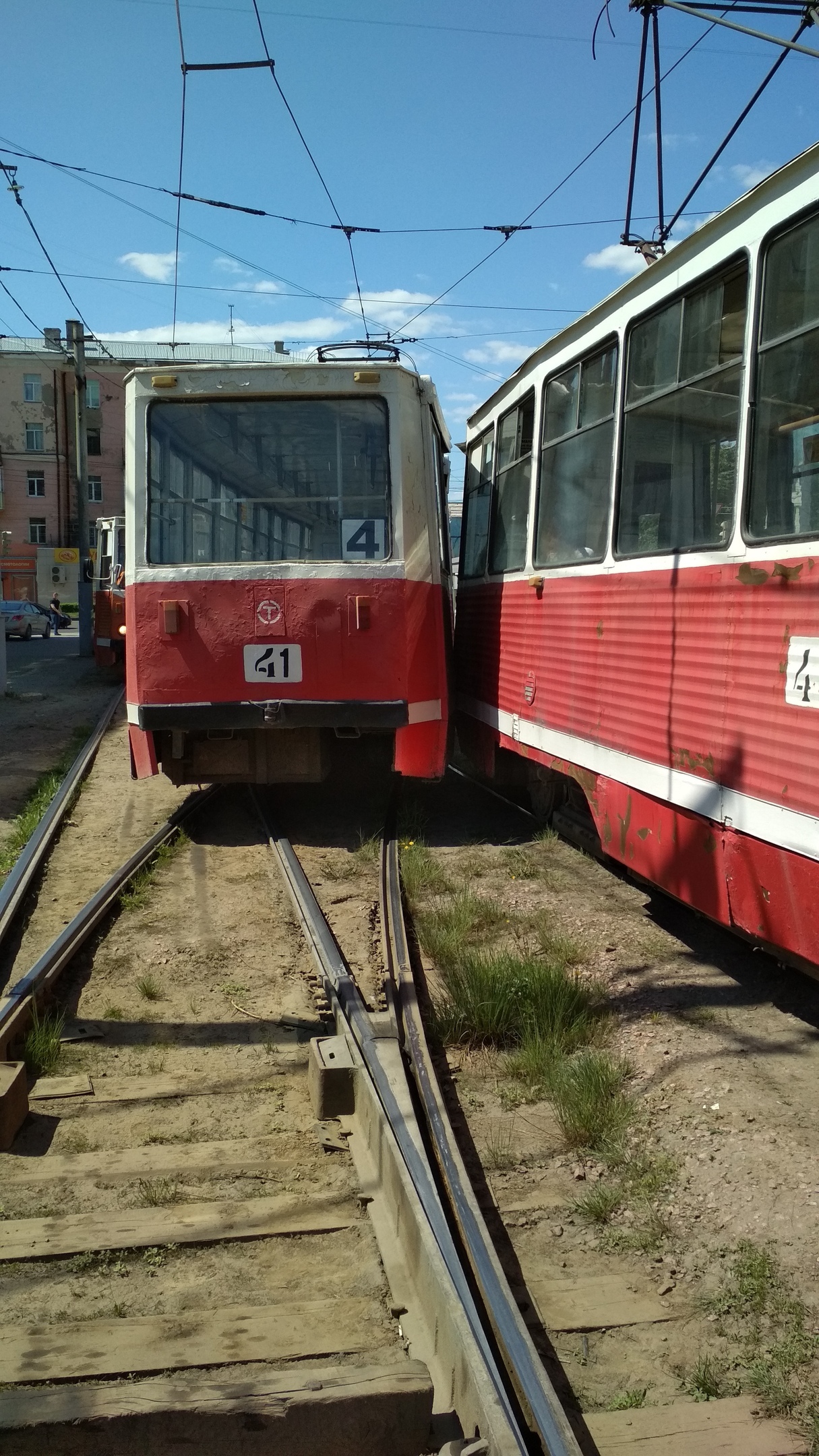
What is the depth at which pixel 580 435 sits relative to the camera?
6238mm

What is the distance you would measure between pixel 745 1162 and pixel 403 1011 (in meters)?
1.48

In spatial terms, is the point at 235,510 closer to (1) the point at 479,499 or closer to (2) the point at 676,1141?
(1) the point at 479,499

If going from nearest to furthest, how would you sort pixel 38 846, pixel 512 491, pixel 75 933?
Answer: 1. pixel 75 933
2. pixel 38 846
3. pixel 512 491

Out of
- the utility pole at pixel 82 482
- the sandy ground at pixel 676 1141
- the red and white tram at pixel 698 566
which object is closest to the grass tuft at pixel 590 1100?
the sandy ground at pixel 676 1141

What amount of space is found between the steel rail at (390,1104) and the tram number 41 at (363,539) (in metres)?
2.00

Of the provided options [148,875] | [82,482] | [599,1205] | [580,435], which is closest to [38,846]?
[148,875]

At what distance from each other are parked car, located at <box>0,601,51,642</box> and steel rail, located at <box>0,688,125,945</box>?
28.0 metres

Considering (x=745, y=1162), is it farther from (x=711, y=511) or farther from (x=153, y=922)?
(x=153, y=922)

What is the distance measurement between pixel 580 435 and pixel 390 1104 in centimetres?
396

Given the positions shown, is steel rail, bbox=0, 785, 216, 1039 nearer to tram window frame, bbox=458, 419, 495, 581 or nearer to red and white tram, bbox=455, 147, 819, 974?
red and white tram, bbox=455, 147, 819, 974

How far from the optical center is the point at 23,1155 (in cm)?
353

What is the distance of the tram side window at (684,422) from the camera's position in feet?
14.0

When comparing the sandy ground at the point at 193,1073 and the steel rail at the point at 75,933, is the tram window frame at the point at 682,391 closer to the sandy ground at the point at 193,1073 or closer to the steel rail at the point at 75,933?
→ the sandy ground at the point at 193,1073

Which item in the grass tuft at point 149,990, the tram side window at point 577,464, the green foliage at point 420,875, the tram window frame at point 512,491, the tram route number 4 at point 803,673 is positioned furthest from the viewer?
the tram window frame at point 512,491
